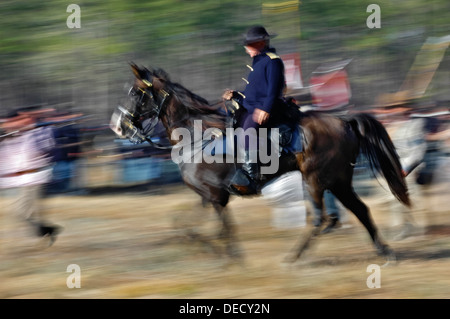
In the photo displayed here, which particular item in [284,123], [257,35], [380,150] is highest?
[257,35]

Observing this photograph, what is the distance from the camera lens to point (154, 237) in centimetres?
882

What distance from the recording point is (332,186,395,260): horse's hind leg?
6.98 metres

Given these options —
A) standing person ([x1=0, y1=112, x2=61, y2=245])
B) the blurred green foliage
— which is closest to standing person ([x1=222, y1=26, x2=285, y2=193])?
standing person ([x1=0, y1=112, x2=61, y2=245])

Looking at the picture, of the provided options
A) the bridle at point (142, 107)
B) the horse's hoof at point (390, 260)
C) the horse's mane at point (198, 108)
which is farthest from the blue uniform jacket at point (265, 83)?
the horse's hoof at point (390, 260)

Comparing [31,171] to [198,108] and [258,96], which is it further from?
[258,96]

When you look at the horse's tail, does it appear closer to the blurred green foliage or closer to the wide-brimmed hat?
the wide-brimmed hat

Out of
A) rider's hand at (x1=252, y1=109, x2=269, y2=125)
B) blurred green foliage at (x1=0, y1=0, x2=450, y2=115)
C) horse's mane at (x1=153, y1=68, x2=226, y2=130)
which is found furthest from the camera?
blurred green foliage at (x1=0, y1=0, x2=450, y2=115)

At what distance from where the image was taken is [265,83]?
6.87m

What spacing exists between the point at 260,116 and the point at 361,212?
138cm

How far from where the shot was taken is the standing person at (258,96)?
22.2 feet

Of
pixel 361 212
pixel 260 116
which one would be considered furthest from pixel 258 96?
pixel 361 212

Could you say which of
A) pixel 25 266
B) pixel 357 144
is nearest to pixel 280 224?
pixel 357 144

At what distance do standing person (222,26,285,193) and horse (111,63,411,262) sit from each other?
0.19 meters

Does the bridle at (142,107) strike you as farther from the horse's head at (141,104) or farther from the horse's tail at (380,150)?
the horse's tail at (380,150)
